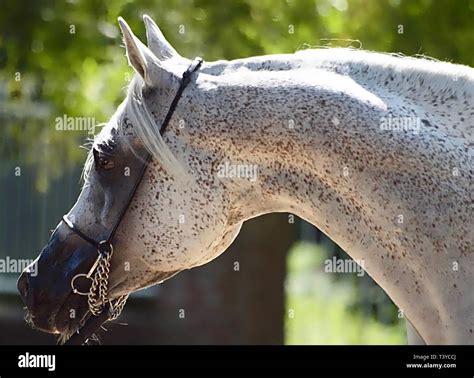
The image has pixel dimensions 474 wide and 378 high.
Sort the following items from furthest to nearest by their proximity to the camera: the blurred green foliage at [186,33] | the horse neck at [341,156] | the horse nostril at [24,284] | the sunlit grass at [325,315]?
the sunlit grass at [325,315]
the blurred green foliage at [186,33]
the horse nostril at [24,284]
the horse neck at [341,156]

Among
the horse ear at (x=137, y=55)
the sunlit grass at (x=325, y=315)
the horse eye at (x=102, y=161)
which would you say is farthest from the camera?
the sunlit grass at (x=325, y=315)

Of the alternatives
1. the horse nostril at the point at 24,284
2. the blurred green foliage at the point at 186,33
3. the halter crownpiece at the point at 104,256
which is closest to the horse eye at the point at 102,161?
the halter crownpiece at the point at 104,256

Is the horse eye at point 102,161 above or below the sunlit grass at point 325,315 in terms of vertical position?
above

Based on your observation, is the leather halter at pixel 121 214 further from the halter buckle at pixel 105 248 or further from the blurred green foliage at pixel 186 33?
the blurred green foliage at pixel 186 33

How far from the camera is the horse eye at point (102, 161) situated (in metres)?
2.97

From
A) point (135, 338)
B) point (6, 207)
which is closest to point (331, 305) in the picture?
point (135, 338)

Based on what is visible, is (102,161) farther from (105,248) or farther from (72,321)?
(72,321)

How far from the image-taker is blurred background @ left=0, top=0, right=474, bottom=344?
748 centimetres

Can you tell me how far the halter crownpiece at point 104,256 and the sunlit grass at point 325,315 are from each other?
24.4 ft

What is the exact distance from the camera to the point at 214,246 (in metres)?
2.98

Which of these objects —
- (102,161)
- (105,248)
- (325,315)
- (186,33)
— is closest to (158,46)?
(102,161)

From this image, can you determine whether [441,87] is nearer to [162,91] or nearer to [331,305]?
[162,91]

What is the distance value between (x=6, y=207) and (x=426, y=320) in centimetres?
827

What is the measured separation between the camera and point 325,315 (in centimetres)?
1155
